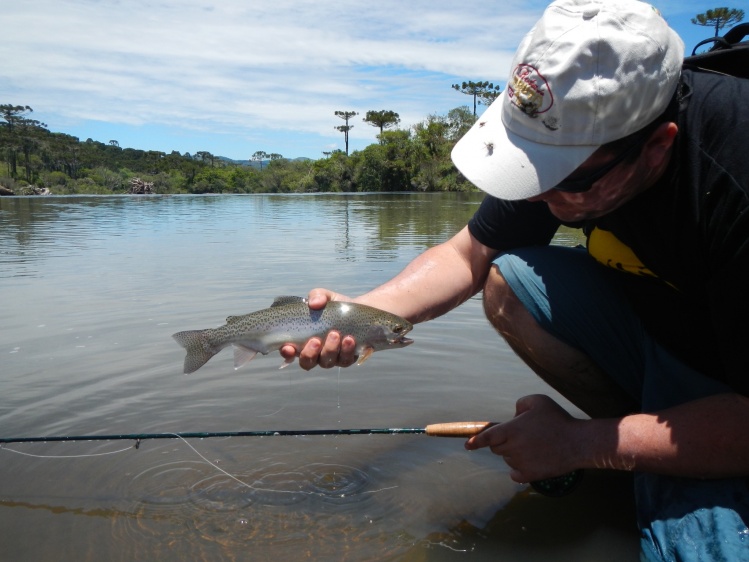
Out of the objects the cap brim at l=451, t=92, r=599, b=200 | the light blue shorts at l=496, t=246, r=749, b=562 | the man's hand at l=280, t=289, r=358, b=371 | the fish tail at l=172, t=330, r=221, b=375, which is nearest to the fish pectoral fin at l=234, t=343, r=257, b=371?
the fish tail at l=172, t=330, r=221, b=375

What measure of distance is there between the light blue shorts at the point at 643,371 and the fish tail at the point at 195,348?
160 centimetres

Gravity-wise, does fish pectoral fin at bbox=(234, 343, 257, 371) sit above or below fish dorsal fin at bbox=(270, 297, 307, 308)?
Answer: below

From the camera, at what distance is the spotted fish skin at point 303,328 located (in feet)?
9.97

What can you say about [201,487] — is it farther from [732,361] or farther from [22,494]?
[732,361]

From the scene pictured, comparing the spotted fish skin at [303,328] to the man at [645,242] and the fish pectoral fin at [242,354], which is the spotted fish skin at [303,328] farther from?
the man at [645,242]

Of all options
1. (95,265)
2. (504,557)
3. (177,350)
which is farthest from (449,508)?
(95,265)

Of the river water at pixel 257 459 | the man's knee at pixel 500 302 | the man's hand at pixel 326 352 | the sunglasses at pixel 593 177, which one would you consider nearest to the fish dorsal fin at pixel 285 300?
the man's hand at pixel 326 352

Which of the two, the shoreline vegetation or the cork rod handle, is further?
the shoreline vegetation

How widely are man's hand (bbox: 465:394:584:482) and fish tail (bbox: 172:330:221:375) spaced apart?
166cm

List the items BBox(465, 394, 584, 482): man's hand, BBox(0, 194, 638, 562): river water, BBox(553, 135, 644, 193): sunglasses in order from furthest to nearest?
BBox(0, 194, 638, 562): river water
BBox(465, 394, 584, 482): man's hand
BBox(553, 135, 644, 193): sunglasses

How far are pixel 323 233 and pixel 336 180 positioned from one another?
75.0 metres

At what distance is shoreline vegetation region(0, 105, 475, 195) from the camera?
3105 inches

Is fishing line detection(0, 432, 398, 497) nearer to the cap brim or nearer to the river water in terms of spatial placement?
the river water

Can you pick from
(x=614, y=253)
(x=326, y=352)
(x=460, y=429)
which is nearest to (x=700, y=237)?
(x=614, y=253)
